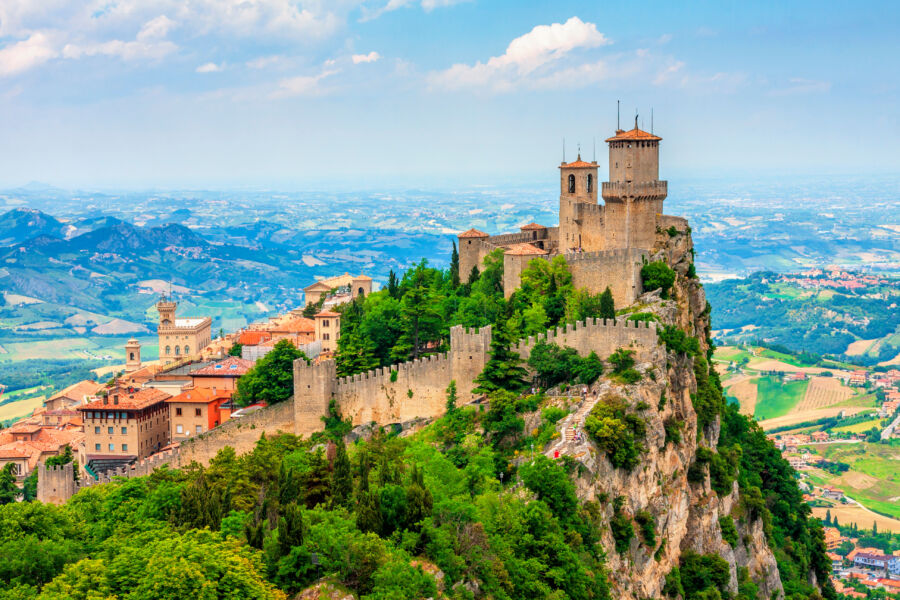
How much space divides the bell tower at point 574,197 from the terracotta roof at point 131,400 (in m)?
27.8

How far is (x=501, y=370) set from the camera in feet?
174

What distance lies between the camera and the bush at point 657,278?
59.3 meters

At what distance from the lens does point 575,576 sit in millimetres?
38344

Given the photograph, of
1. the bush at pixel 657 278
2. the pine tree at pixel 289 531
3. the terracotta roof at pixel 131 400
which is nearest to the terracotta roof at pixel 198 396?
the terracotta roof at pixel 131 400

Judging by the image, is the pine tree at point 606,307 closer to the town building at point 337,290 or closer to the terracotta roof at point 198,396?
the terracotta roof at point 198,396

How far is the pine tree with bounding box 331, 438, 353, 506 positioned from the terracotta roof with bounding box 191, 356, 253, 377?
1077 inches

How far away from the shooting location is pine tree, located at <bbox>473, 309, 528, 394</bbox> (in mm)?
52875

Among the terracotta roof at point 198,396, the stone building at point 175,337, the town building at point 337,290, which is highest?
the town building at point 337,290

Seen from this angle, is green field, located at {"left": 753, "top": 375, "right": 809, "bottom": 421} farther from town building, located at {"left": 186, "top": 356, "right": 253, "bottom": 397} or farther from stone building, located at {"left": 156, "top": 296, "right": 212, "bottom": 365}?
town building, located at {"left": 186, "top": 356, "right": 253, "bottom": 397}

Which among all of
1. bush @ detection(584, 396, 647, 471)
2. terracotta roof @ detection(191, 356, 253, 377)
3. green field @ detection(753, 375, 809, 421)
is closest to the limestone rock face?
bush @ detection(584, 396, 647, 471)

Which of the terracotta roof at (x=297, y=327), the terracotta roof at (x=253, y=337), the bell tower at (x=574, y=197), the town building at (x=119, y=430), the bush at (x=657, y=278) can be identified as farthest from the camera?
the terracotta roof at (x=253, y=337)

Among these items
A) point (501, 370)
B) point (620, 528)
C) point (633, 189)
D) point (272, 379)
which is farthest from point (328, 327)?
point (620, 528)

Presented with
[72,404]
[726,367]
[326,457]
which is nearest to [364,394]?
[326,457]

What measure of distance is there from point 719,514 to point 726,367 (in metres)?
145
